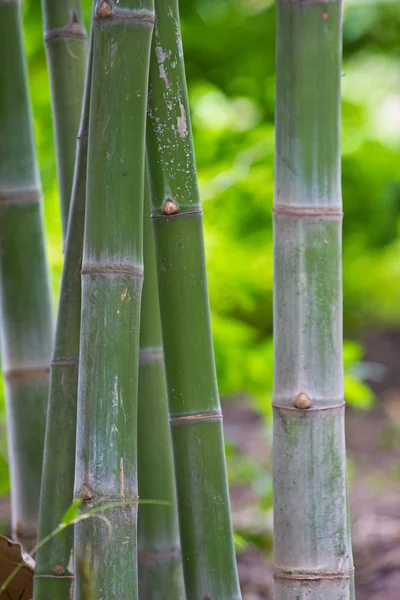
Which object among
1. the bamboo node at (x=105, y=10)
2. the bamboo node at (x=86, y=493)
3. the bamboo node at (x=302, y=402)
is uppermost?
the bamboo node at (x=105, y=10)

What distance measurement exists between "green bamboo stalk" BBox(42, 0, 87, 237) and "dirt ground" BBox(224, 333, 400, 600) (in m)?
1.02

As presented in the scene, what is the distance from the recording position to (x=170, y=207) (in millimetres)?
662

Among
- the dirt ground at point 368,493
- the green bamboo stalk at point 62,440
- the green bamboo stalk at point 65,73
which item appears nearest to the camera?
the green bamboo stalk at point 62,440

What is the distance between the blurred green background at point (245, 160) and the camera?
1.71 meters

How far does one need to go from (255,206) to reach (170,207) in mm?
1147

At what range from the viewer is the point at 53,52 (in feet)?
2.72

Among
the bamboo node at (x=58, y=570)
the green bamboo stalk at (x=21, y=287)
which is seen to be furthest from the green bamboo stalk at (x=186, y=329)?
the green bamboo stalk at (x=21, y=287)

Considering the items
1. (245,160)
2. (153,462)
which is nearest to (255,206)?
(245,160)

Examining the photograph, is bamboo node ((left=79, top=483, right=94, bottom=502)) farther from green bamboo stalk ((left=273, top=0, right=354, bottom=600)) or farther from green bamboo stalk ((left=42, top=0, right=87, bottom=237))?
green bamboo stalk ((left=42, top=0, right=87, bottom=237))

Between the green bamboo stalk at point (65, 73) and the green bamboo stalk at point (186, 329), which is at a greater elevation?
the green bamboo stalk at point (65, 73)

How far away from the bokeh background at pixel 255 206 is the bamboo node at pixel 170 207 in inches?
23.6

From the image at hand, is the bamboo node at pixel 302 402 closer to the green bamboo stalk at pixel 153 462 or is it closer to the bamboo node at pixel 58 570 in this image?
the green bamboo stalk at pixel 153 462

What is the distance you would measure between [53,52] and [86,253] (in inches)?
13.3

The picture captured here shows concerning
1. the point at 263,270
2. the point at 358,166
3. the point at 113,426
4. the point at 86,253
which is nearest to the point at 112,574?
the point at 113,426
